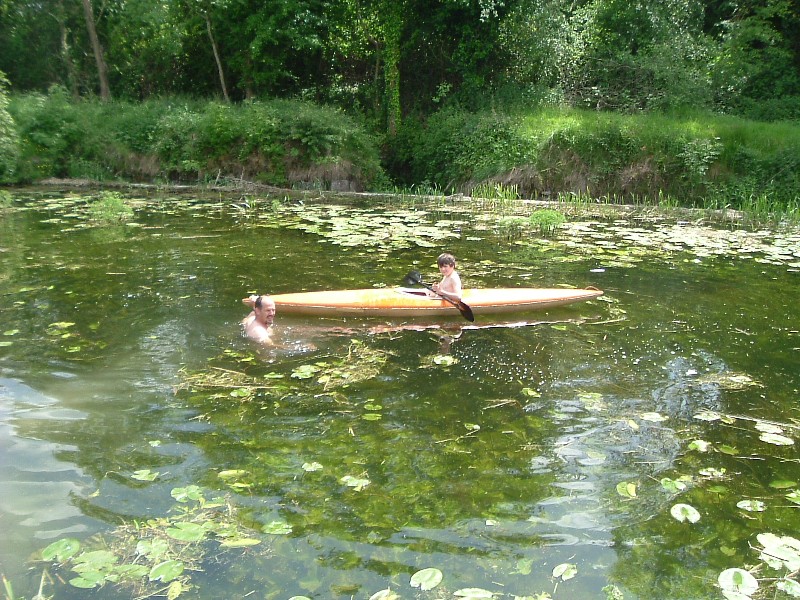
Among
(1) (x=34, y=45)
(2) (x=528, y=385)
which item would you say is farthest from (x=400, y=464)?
Answer: (1) (x=34, y=45)

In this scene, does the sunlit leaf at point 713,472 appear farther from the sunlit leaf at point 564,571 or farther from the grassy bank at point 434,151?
Answer: the grassy bank at point 434,151

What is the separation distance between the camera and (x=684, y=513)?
348 cm

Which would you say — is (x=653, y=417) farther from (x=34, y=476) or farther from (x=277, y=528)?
(x=34, y=476)

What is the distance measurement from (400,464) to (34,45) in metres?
24.6

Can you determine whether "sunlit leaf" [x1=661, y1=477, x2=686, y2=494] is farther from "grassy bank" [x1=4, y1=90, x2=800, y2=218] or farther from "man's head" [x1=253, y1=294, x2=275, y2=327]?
"grassy bank" [x1=4, y1=90, x2=800, y2=218]

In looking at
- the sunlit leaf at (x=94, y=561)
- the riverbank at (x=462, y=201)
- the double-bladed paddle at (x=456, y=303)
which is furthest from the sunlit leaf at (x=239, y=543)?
the riverbank at (x=462, y=201)

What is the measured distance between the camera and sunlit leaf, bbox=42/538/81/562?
3.03 m

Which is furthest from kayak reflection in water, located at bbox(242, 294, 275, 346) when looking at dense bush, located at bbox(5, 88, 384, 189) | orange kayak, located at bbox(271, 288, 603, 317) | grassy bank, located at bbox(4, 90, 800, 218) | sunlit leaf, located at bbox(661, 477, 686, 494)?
dense bush, located at bbox(5, 88, 384, 189)

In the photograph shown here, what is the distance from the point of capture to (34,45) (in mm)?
23031

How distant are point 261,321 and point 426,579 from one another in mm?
3350

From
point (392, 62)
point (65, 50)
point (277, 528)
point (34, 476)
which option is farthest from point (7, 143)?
point (277, 528)

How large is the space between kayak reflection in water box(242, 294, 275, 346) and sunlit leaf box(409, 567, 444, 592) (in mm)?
3139

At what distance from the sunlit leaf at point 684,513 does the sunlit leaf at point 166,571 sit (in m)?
2.40

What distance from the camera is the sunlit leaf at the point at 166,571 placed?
289cm
